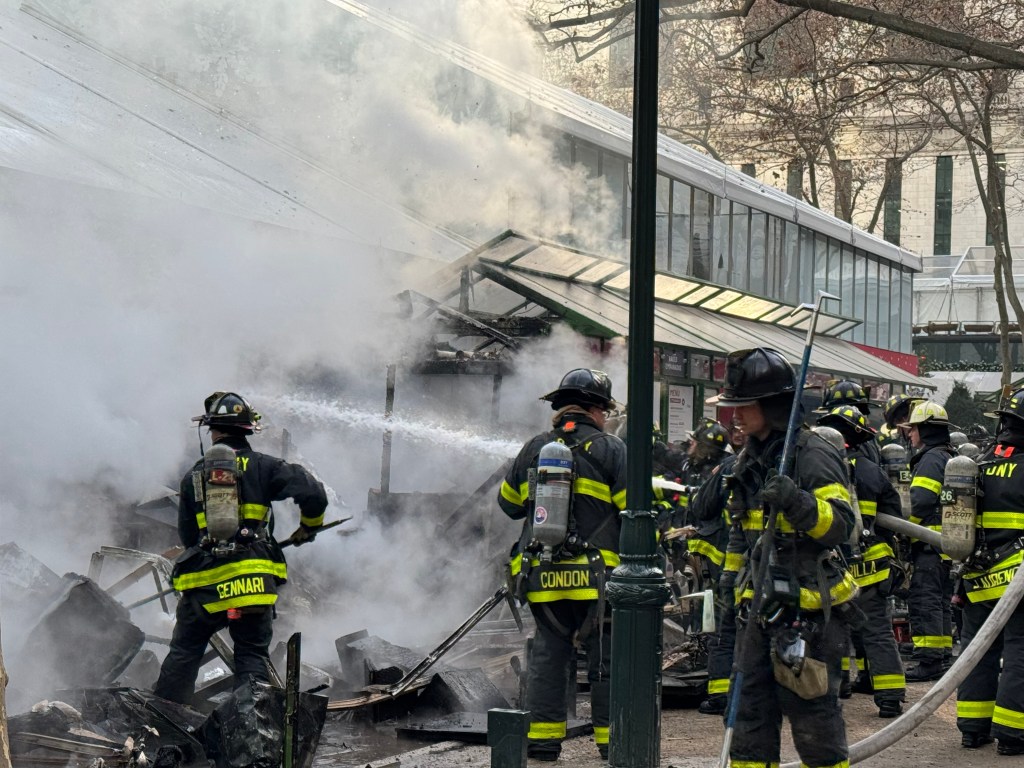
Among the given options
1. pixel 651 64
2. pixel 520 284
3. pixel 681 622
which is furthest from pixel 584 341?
pixel 651 64

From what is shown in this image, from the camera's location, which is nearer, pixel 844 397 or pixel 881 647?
pixel 881 647

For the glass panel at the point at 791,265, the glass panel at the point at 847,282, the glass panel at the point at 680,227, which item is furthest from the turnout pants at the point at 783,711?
A: the glass panel at the point at 847,282

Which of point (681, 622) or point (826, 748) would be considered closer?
point (826, 748)

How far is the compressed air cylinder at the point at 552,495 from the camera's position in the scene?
18.8 feet

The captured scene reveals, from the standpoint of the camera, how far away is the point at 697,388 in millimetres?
16453

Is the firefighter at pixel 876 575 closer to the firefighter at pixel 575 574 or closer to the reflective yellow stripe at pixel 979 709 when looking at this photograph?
the reflective yellow stripe at pixel 979 709

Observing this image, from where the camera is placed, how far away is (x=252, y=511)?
6012mm

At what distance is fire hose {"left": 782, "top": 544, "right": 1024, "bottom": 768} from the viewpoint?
5.32 metres

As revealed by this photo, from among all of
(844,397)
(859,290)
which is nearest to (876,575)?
(844,397)

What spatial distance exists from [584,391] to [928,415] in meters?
3.28

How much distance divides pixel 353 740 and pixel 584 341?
23.1 ft

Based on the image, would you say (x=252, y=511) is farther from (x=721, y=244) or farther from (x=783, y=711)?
(x=721, y=244)

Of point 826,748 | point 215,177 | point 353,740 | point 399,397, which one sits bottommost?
point 353,740

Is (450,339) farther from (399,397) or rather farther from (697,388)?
(697,388)
